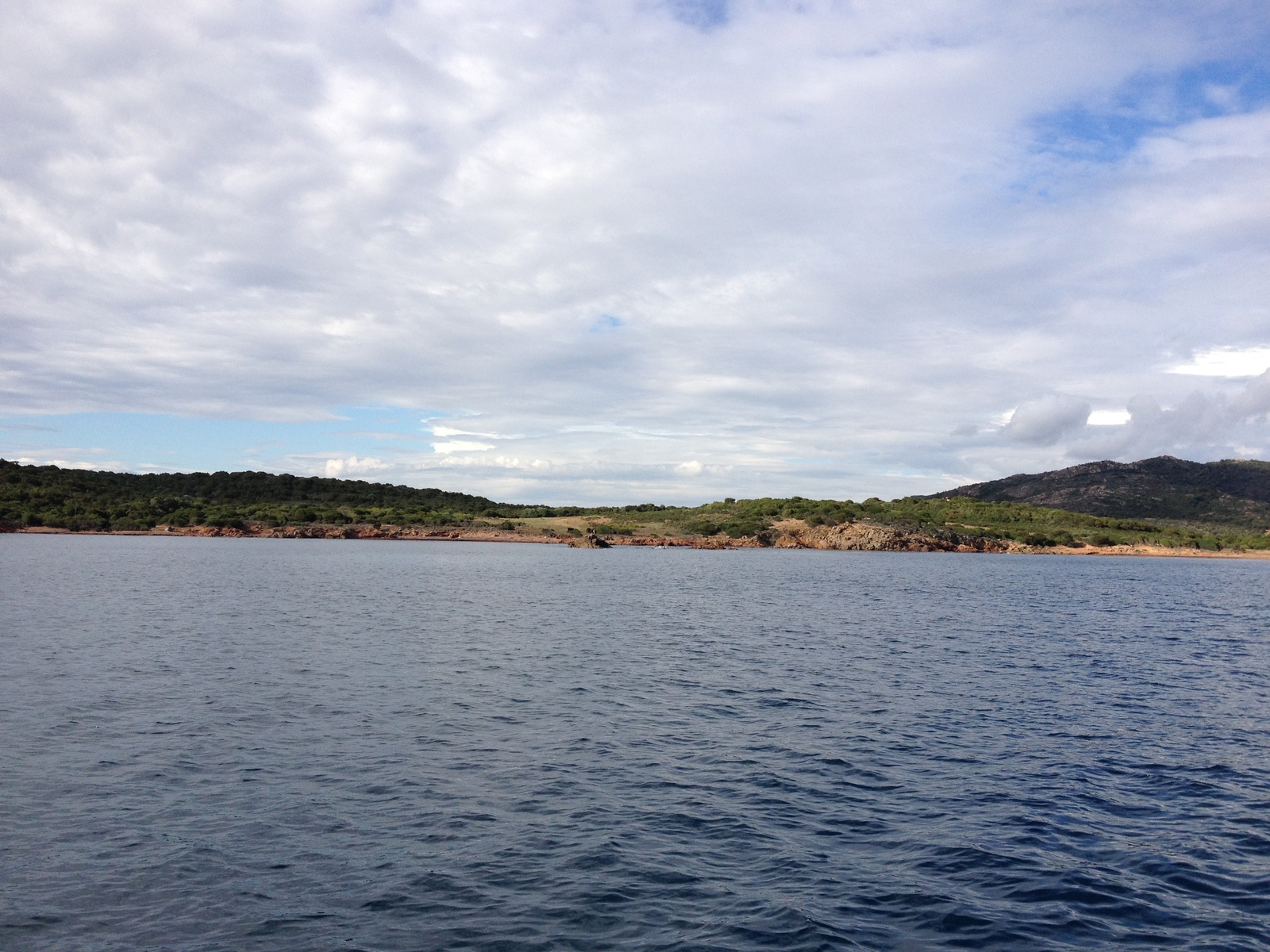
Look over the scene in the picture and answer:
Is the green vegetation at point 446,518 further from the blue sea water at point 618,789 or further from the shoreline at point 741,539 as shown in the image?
the blue sea water at point 618,789

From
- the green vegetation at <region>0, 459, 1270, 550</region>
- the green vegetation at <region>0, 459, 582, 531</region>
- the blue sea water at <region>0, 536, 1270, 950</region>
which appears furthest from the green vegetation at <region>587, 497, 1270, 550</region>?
the blue sea water at <region>0, 536, 1270, 950</region>

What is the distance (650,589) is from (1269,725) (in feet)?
162

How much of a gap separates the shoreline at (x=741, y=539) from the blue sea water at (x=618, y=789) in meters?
128

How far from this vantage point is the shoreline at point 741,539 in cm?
16562

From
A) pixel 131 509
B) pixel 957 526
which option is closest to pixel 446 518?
pixel 131 509

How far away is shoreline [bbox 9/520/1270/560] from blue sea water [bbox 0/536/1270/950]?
128 metres

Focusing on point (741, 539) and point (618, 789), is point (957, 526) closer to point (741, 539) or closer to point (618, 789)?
point (741, 539)

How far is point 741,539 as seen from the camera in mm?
174250

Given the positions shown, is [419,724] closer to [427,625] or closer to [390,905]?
[390,905]

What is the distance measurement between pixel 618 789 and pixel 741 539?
158 m

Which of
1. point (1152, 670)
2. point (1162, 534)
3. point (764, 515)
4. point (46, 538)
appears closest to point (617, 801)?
point (1152, 670)

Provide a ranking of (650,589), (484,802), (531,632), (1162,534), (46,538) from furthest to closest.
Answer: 1. (1162,534)
2. (46,538)
3. (650,589)
4. (531,632)
5. (484,802)

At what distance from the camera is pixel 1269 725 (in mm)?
25234

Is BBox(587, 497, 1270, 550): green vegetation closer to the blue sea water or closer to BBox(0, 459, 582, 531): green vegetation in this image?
BBox(0, 459, 582, 531): green vegetation
